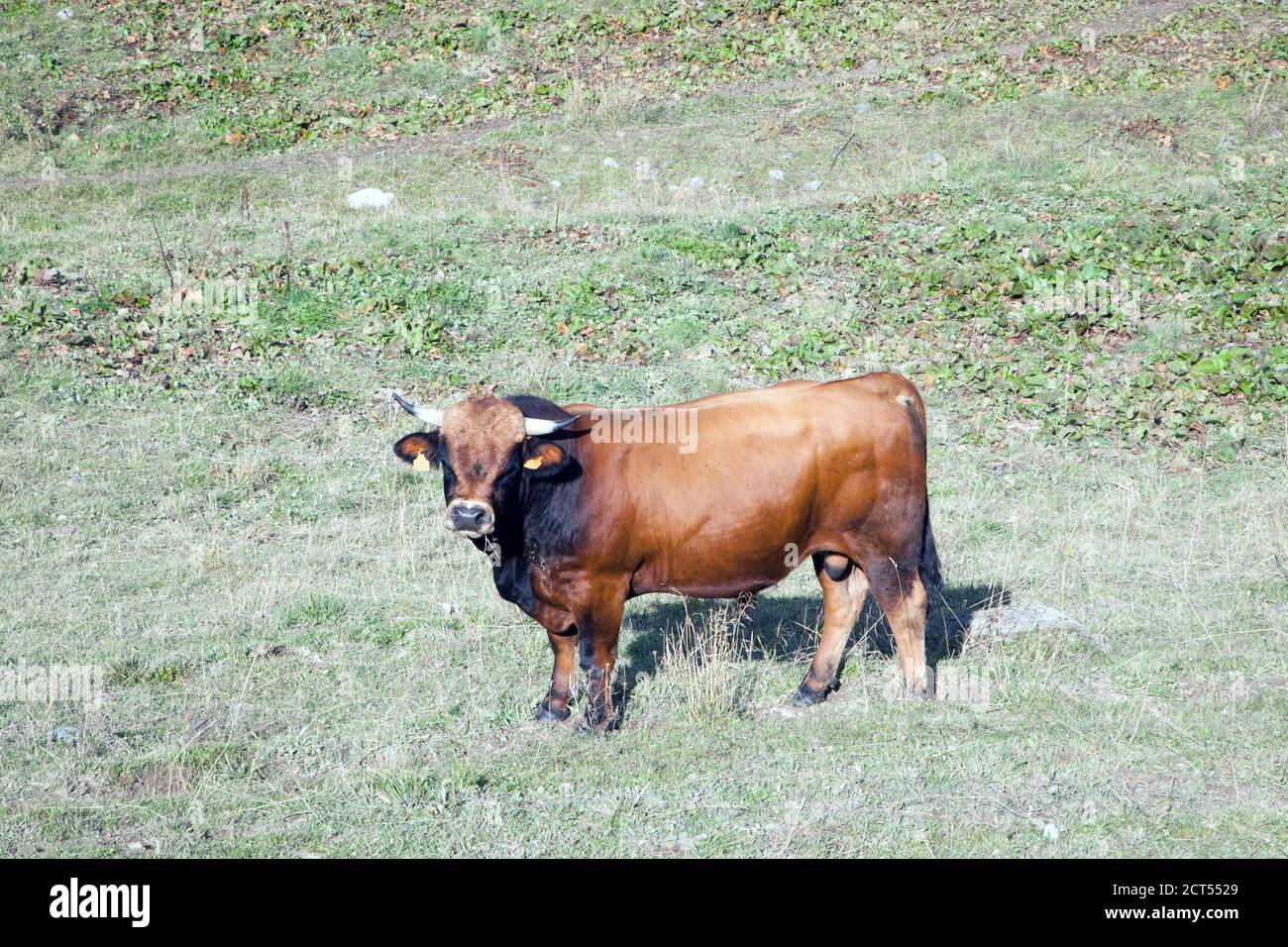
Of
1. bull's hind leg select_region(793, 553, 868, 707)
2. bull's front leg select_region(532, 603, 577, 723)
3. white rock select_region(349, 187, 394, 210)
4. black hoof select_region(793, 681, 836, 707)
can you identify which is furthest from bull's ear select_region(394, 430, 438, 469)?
white rock select_region(349, 187, 394, 210)

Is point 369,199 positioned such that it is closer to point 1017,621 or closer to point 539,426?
point 539,426

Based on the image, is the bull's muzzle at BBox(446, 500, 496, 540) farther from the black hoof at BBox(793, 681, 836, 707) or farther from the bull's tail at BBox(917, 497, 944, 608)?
the bull's tail at BBox(917, 497, 944, 608)

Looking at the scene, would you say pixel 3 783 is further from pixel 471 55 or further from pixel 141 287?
pixel 471 55

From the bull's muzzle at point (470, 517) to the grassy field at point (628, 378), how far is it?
1.35m

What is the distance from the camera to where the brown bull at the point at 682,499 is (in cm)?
754

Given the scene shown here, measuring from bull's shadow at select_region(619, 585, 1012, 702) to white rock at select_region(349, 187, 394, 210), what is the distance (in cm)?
1083

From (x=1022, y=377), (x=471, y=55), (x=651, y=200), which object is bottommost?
(x=1022, y=377)

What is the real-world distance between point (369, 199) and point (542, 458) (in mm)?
12652

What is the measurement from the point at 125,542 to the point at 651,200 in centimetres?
1040

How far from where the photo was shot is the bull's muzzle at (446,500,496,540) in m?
7.00

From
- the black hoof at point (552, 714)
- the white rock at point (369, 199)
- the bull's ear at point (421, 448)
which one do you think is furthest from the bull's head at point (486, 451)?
the white rock at point (369, 199)

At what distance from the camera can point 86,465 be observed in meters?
12.1

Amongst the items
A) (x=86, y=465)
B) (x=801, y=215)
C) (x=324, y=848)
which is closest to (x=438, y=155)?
(x=801, y=215)

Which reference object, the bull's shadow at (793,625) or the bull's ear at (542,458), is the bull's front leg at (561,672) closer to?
the bull's shadow at (793,625)
